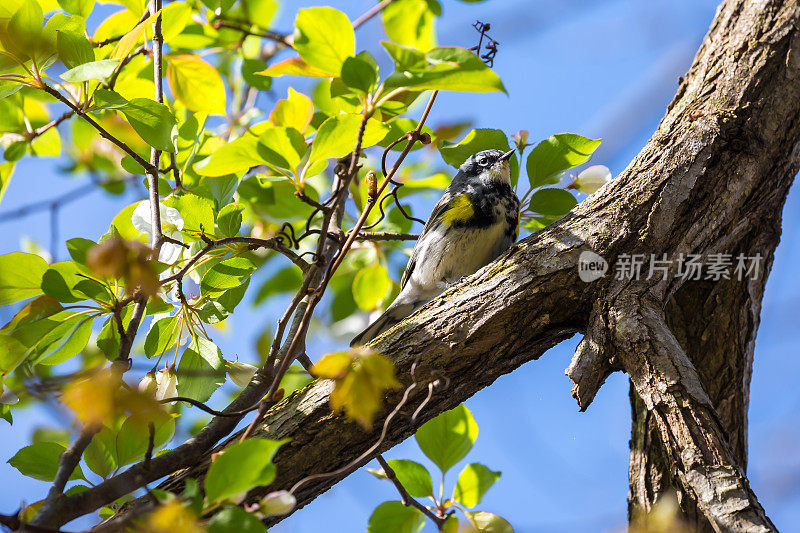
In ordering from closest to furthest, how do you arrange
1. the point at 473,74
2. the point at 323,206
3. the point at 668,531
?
the point at 668,531 → the point at 473,74 → the point at 323,206

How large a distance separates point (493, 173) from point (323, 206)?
6.19 feet

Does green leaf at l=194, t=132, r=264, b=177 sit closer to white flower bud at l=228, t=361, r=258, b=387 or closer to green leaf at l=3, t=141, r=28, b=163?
white flower bud at l=228, t=361, r=258, b=387

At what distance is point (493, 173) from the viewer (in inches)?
149

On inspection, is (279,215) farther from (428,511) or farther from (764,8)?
(764,8)

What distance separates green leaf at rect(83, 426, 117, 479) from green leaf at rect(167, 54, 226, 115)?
111 cm

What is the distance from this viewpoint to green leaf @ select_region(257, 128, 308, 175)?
1939 mm

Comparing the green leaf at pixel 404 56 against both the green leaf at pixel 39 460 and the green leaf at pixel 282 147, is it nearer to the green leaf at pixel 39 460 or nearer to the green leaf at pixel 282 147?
Result: the green leaf at pixel 282 147

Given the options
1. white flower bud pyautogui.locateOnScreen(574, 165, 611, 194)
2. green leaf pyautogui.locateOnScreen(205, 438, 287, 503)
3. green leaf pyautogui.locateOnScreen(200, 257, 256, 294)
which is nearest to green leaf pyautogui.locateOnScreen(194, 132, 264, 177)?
green leaf pyautogui.locateOnScreen(200, 257, 256, 294)

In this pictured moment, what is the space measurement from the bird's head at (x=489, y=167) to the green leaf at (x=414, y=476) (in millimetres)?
1841

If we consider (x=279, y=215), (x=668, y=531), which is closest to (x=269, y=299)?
(x=279, y=215)

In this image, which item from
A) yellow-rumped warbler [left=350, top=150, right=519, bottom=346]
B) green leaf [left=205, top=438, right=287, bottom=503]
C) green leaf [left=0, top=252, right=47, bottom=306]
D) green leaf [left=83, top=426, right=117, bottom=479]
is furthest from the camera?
yellow-rumped warbler [left=350, top=150, right=519, bottom=346]

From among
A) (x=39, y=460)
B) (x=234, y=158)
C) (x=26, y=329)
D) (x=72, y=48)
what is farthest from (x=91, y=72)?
(x=39, y=460)

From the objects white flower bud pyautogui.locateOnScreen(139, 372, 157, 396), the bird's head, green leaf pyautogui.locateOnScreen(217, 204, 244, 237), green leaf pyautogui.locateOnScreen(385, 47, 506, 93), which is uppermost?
the bird's head

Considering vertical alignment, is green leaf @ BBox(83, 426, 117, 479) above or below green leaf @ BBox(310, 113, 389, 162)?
below
